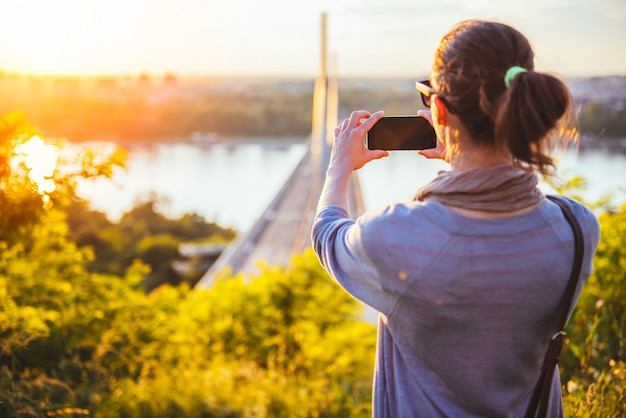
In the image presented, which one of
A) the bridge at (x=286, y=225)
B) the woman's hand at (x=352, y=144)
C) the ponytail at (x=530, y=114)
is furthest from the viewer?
the bridge at (x=286, y=225)

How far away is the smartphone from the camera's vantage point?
1.39 metres

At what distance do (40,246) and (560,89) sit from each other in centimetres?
467

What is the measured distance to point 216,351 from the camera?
6.55 metres

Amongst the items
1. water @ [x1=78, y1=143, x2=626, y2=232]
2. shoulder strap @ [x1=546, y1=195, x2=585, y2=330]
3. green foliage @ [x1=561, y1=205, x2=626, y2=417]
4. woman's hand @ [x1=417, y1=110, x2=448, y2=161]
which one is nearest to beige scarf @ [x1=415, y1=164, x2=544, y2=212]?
shoulder strap @ [x1=546, y1=195, x2=585, y2=330]

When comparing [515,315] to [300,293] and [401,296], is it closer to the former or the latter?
[401,296]

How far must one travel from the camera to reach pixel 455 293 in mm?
1060

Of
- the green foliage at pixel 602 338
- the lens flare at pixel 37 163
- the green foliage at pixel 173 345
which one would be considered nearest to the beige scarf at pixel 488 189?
the green foliage at pixel 602 338

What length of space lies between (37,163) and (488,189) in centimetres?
226

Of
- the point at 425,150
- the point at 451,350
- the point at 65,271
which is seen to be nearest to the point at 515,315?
the point at 451,350

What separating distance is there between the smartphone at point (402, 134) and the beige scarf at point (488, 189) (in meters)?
0.32

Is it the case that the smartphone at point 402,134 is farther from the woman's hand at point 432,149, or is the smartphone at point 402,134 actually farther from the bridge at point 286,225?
the bridge at point 286,225

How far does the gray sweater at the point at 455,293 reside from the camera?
3.43ft

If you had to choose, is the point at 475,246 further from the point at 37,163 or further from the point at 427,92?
the point at 37,163

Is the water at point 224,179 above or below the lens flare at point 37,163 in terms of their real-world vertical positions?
below
